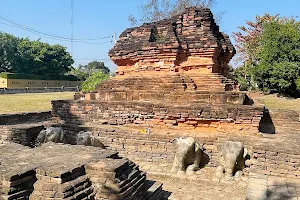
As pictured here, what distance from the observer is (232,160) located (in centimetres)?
520

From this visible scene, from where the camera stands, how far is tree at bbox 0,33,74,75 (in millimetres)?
39781

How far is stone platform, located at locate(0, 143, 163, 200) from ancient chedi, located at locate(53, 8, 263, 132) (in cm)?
284

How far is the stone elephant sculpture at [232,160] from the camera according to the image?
5203 mm

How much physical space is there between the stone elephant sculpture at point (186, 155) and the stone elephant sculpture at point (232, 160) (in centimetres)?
47

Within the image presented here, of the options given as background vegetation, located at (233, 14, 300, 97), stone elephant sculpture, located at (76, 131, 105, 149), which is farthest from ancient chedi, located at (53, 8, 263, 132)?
background vegetation, located at (233, 14, 300, 97)

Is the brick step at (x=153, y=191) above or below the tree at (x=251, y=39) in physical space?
below

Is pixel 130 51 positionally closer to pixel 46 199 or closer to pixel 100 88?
pixel 100 88

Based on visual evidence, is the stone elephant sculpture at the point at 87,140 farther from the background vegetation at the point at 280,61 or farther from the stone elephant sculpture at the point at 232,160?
the background vegetation at the point at 280,61

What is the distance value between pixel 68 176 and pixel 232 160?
10.3ft

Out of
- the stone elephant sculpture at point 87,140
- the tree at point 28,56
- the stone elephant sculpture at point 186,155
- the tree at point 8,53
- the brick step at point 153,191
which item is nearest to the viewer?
the brick step at point 153,191

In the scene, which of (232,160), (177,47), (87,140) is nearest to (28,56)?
(177,47)

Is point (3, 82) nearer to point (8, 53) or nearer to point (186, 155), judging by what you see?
point (8, 53)

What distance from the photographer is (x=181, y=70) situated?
27.0 ft

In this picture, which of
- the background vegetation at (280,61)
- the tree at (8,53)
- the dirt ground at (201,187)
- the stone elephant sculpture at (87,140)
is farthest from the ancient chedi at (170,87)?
the tree at (8,53)
